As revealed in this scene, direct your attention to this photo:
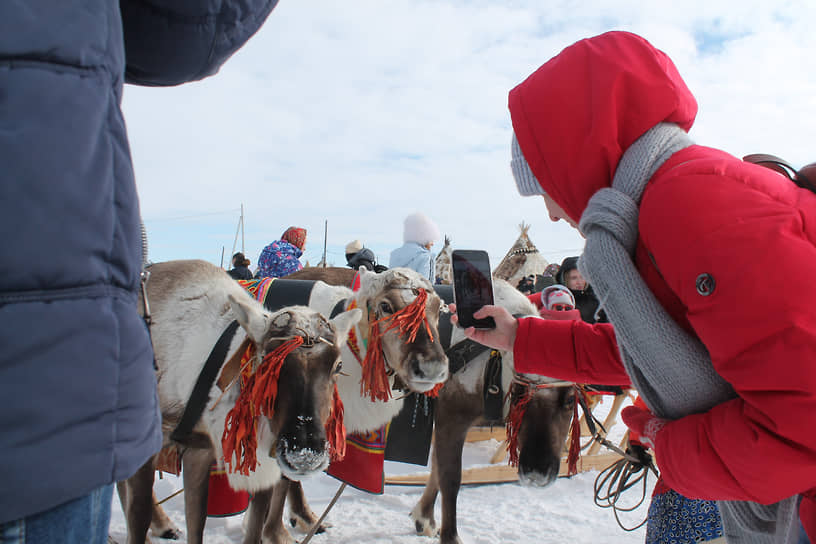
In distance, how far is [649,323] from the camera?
41.5 inches

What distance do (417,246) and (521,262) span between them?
506cm

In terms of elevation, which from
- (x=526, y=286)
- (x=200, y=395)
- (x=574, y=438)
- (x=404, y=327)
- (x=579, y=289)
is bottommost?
(x=526, y=286)

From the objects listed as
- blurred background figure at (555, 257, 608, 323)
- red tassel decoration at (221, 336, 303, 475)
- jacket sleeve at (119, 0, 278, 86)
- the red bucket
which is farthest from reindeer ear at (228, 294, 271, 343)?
blurred background figure at (555, 257, 608, 323)

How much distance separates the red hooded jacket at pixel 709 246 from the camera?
0.81m

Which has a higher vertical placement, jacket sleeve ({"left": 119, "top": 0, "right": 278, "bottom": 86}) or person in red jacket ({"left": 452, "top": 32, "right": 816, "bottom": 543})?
jacket sleeve ({"left": 119, "top": 0, "right": 278, "bottom": 86})

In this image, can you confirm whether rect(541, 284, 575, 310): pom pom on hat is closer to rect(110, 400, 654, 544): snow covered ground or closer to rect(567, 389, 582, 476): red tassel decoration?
rect(567, 389, 582, 476): red tassel decoration

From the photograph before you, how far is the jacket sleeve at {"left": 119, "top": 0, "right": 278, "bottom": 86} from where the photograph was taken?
33.7 inches

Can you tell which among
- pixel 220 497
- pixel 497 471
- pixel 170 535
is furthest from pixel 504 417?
pixel 170 535

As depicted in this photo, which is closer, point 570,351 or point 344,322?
point 570,351

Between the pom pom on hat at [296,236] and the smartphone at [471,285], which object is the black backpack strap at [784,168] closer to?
the smartphone at [471,285]

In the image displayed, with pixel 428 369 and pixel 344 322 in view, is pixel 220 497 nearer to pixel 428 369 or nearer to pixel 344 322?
pixel 344 322

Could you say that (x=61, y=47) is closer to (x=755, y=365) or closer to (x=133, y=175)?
(x=133, y=175)

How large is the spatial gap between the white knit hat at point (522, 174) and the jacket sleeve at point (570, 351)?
0.61 m

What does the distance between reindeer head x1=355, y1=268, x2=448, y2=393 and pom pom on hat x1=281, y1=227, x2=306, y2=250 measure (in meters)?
2.71
